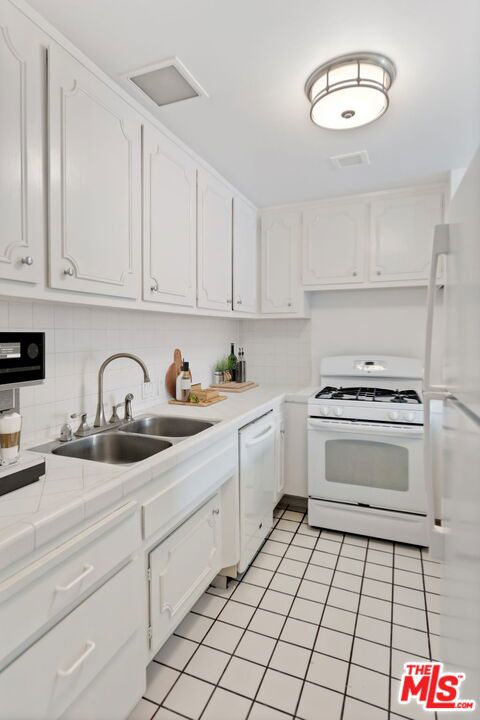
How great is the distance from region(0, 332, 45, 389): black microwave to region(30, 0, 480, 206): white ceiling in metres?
1.01

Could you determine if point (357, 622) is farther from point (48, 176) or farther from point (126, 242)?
point (48, 176)

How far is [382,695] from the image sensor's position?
4.59 ft

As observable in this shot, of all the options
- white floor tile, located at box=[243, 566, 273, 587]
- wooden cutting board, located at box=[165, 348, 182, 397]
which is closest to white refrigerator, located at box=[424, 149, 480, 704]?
white floor tile, located at box=[243, 566, 273, 587]

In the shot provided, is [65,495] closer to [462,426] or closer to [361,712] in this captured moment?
[462,426]

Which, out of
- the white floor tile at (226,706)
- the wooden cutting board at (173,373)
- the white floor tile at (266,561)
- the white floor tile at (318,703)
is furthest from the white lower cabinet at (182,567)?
the wooden cutting board at (173,373)

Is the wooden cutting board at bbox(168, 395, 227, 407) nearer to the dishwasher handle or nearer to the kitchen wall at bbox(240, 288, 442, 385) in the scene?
the dishwasher handle

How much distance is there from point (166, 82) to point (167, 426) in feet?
4.96

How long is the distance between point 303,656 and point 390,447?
127 centimetres

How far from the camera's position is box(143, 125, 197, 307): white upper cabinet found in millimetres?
1743

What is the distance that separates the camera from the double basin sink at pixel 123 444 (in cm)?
157

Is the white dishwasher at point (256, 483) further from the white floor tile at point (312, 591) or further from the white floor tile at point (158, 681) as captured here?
the white floor tile at point (158, 681)

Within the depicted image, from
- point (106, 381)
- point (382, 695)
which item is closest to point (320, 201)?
point (106, 381)

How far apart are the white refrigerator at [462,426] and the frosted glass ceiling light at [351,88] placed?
2.56ft

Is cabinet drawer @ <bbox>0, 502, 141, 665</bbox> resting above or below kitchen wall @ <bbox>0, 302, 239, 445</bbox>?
below
